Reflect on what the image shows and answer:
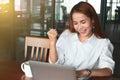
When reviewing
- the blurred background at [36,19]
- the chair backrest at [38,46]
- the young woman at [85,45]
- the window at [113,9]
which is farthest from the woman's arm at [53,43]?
the window at [113,9]

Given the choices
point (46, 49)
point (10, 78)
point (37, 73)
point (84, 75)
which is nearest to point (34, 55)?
point (46, 49)

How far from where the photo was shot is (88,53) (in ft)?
6.02

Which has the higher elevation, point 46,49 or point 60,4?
point 60,4

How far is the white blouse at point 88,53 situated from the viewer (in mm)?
1779

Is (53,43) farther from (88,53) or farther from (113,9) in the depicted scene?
(113,9)

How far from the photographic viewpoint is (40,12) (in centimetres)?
462

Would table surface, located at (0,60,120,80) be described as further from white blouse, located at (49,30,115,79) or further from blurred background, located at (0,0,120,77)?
blurred background, located at (0,0,120,77)

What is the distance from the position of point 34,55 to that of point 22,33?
236cm

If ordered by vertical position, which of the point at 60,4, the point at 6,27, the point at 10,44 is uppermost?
the point at 60,4

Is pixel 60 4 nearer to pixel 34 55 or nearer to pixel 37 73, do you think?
pixel 34 55

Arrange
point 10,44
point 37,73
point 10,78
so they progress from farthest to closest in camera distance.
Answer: point 10,44 < point 10,78 < point 37,73

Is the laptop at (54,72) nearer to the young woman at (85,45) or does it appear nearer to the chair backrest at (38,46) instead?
the young woman at (85,45)

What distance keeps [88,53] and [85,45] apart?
0.19 ft

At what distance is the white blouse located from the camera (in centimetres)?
178
